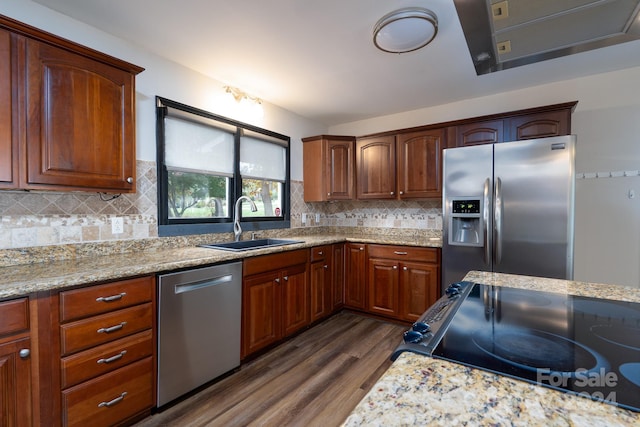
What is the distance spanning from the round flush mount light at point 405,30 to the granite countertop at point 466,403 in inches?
73.6

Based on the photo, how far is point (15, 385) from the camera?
3.91 feet

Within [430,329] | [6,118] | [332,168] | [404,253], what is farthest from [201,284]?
[332,168]

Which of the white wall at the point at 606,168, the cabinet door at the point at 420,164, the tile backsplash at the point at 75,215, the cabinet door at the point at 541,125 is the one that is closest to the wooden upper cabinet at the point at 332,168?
the cabinet door at the point at 420,164

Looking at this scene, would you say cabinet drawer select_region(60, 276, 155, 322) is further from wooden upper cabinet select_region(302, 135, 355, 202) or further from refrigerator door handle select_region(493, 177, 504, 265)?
refrigerator door handle select_region(493, 177, 504, 265)

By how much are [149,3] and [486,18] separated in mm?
1824

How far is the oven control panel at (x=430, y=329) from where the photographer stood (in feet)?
2.17

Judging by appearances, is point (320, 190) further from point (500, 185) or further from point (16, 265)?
point (16, 265)

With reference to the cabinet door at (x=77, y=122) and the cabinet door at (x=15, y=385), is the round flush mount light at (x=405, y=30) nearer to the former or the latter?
the cabinet door at (x=77, y=122)

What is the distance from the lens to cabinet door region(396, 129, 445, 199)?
3.00 m

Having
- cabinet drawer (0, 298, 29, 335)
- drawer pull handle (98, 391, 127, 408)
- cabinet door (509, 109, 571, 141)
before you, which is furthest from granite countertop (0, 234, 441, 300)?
cabinet door (509, 109, 571, 141)

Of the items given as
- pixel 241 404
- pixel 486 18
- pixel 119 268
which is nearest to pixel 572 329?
pixel 486 18

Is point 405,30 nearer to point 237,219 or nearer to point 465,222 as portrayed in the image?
point 465,222

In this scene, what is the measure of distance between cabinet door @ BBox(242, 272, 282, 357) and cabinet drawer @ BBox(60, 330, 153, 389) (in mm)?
695

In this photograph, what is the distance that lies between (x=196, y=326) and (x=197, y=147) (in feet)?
5.00
